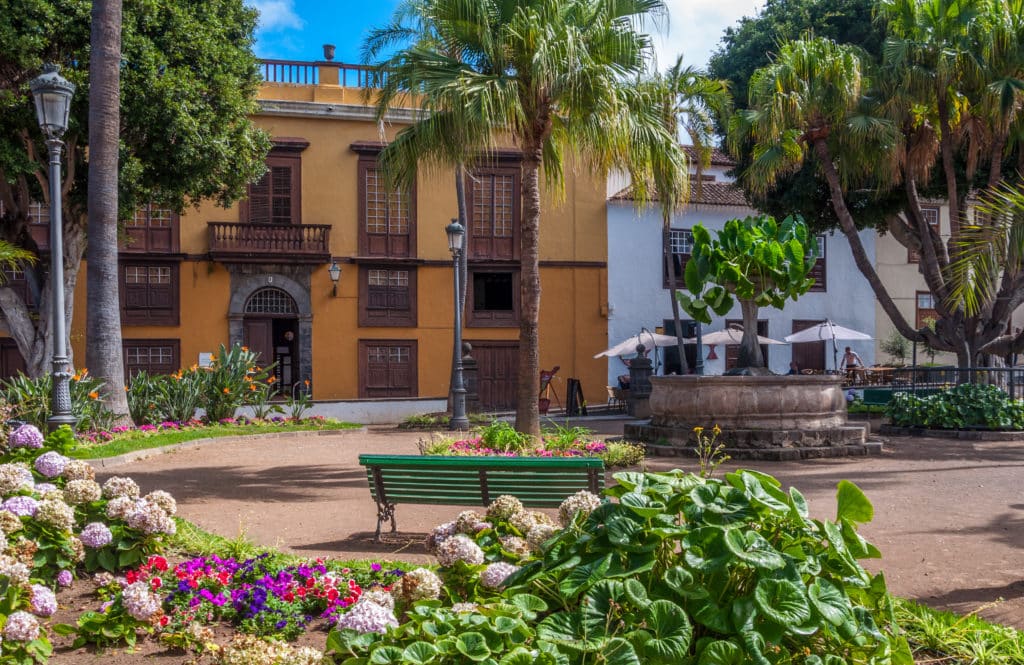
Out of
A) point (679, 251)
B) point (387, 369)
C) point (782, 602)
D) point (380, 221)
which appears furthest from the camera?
point (679, 251)

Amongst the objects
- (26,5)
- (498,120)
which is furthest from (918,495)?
(26,5)

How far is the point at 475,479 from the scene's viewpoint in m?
6.97

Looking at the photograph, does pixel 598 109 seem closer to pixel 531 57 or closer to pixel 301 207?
pixel 531 57

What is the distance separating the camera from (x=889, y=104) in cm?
A: 1830

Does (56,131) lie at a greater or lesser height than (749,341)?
greater

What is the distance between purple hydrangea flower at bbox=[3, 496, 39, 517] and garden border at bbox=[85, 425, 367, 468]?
6.45 metres

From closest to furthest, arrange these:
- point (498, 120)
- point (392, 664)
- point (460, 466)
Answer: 1. point (392, 664)
2. point (460, 466)
3. point (498, 120)

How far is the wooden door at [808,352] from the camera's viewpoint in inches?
1246

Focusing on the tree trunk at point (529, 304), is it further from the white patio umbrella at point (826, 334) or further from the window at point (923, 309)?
the window at point (923, 309)

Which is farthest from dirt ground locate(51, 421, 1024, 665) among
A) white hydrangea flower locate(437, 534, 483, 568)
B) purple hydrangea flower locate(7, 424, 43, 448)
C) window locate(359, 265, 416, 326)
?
window locate(359, 265, 416, 326)

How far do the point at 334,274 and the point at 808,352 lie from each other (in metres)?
16.0

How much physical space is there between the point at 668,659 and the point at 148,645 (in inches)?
108

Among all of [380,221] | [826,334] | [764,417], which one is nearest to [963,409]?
[764,417]

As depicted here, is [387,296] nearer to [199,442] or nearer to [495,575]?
[199,442]
